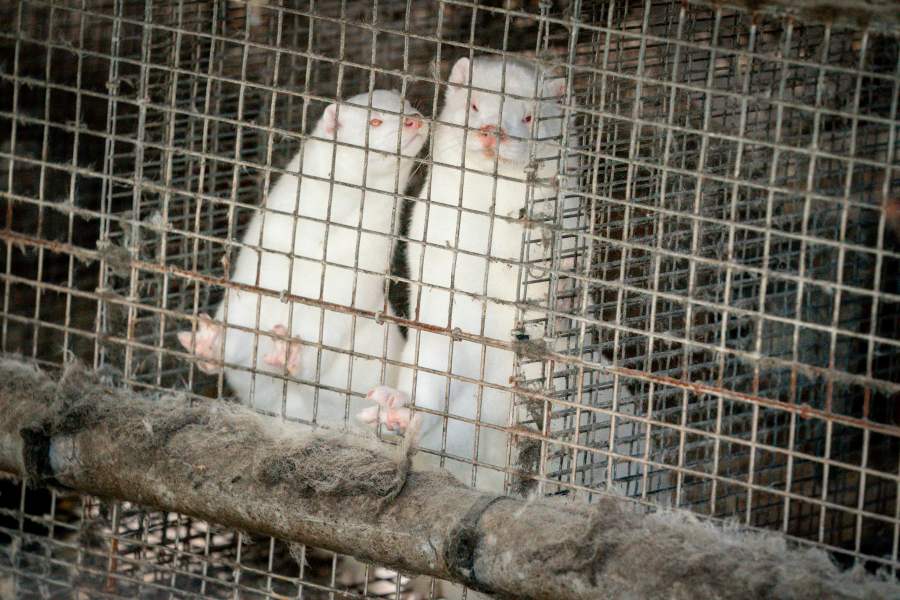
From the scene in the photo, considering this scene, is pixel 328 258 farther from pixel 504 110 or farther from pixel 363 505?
pixel 363 505

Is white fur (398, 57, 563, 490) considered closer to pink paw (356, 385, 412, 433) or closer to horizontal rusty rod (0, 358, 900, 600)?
pink paw (356, 385, 412, 433)

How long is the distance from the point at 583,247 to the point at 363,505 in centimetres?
73

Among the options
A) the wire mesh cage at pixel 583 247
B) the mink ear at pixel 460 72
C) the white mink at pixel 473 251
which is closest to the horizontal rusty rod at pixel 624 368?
the wire mesh cage at pixel 583 247

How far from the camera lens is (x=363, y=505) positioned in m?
2.36

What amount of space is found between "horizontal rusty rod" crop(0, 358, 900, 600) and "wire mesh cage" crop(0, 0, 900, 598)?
4.3 inches

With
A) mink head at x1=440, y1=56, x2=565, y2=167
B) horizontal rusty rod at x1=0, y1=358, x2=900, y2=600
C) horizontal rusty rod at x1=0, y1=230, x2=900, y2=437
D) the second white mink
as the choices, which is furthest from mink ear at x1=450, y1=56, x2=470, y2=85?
horizontal rusty rod at x1=0, y1=358, x2=900, y2=600

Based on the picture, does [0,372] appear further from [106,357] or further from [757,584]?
[757,584]

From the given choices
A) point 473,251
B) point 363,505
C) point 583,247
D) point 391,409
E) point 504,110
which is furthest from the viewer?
point 504,110

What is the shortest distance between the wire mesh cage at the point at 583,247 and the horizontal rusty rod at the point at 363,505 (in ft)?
0.36

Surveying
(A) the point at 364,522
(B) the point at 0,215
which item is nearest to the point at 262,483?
(A) the point at 364,522

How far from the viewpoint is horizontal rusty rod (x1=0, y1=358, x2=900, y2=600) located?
2027 mm

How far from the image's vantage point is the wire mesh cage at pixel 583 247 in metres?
2.16

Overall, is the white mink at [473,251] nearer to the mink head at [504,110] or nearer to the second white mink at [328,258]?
the mink head at [504,110]

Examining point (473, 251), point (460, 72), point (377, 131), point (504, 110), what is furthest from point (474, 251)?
point (377, 131)
